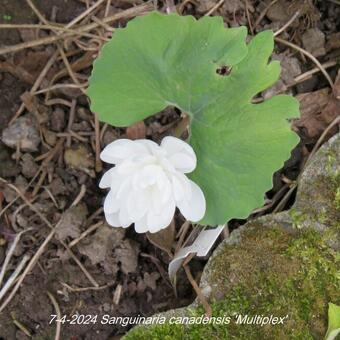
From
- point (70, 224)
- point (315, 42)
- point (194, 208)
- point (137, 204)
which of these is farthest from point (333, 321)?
point (315, 42)

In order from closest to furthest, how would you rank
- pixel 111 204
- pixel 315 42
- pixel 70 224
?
pixel 111 204 → pixel 70 224 → pixel 315 42

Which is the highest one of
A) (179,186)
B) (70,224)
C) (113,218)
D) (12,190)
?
(179,186)

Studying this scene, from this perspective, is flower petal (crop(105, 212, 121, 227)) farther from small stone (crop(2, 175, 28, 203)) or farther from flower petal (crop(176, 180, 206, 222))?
small stone (crop(2, 175, 28, 203))

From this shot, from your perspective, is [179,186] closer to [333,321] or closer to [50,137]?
[333,321]

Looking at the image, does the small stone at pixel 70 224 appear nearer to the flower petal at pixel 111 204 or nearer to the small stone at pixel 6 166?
the small stone at pixel 6 166

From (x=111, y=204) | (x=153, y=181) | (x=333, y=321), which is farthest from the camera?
(x=333, y=321)

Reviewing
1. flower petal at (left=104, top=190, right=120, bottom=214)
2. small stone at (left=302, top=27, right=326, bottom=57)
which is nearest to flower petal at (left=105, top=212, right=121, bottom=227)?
flower petal at (left=104, top=190, right=120, bottom=214)

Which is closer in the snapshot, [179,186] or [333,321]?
[179,186]

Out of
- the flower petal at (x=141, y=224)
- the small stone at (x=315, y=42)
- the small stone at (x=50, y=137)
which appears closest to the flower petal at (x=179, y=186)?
the flower petal at (x=141, y=224)
